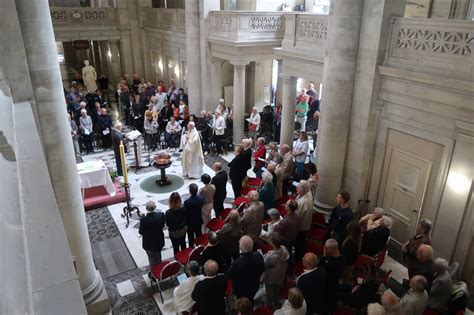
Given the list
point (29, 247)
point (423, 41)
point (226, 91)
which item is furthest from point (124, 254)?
point (226, 91)

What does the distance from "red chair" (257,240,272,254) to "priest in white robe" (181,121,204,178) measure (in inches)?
204

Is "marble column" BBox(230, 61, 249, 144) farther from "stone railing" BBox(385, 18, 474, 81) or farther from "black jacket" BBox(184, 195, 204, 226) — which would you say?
"black jacket" BBox(184, 195, 204, 226)

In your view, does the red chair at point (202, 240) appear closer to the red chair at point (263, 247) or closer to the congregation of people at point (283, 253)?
the congregation of people at point (283, 253)

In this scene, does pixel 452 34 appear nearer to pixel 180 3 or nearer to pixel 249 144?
pixel 249 144

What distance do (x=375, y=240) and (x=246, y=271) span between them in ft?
8.31

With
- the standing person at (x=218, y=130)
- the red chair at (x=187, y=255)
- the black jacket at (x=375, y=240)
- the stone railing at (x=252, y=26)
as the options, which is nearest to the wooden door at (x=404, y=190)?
the black jacket at (x=375, y=240)

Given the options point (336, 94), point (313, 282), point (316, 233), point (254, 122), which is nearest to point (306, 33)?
point (336, 94)

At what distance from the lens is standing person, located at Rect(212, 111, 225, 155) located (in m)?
13.6

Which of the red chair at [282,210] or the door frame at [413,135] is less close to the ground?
the door frame at [413,135]

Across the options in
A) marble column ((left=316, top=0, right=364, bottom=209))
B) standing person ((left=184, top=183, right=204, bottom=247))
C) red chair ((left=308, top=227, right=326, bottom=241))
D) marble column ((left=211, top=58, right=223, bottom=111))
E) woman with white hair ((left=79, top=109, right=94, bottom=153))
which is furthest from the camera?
marble column ((left=211, top=58, right=223, bottom=111))

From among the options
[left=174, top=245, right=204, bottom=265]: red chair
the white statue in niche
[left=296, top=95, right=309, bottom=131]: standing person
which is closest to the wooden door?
[left=174, top=245, right=204, bottom=265]: red chair

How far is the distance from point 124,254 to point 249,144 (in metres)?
4.07

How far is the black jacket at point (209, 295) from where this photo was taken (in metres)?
5.05

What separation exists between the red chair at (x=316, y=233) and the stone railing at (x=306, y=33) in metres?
4.84
